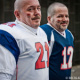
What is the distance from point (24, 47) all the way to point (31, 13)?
0.37 metres

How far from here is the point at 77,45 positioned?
308 inches

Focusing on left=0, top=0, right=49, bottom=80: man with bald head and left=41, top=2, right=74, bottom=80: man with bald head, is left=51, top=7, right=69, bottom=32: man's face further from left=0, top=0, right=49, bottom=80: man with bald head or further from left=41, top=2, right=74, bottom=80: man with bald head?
left=0, top=0, right=49, bottom=80: man with bald head

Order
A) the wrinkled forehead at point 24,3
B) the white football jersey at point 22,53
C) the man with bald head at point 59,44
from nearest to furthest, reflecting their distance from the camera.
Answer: the white football jersey at point 22,53 → the wrinkled forehead at point 24,3 → the man with bald head at point 59,44

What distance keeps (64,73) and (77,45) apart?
495 cm

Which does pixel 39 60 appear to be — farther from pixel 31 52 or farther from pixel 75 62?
pixel 75 62

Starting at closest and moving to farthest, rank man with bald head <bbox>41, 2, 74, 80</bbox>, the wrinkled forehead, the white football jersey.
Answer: the white football jersey → the wrinkled forehead → man with bald head <bbox>41, 2, 74, 80</bbox>

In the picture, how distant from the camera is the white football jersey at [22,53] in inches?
71.9

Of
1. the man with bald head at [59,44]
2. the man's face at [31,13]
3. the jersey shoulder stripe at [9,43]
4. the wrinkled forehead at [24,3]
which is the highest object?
the wrinkled forehead at [24,3]

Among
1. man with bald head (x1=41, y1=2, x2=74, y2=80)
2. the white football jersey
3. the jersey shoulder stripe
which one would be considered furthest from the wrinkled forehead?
man with bald head (x1=41, y1=2, x2=74, y2=80)

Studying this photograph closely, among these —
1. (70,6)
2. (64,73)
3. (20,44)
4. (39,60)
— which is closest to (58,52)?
(64,73)

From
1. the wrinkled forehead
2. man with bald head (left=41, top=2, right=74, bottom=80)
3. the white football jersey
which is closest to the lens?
the white football jersey

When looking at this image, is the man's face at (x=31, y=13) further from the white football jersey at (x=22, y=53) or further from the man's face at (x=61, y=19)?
the man's face at (x=61, y=19)

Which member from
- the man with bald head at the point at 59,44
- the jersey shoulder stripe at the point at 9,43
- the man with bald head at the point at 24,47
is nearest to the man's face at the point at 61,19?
the man with bald head at the point at 59,44

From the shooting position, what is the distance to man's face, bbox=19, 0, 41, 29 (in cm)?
203
